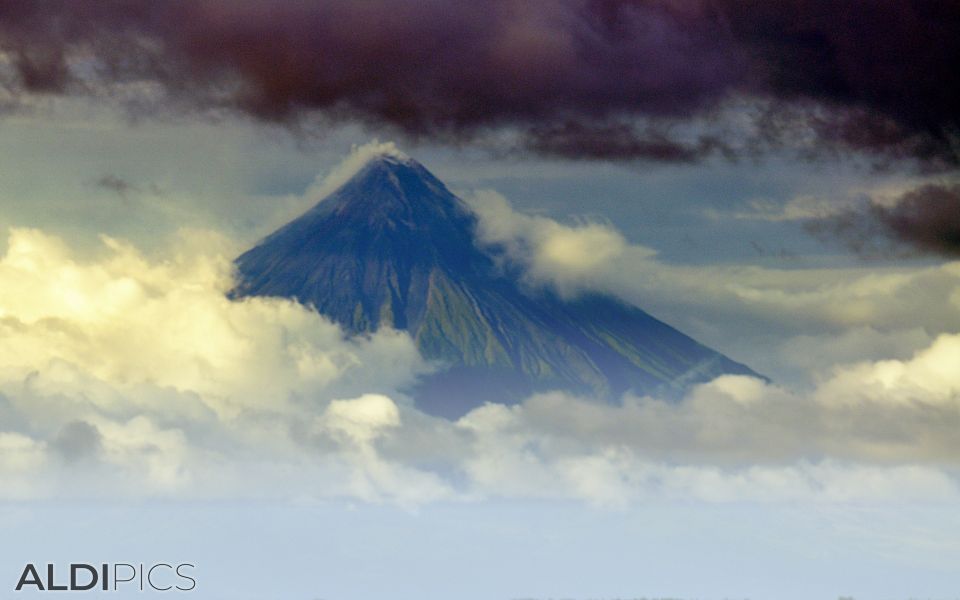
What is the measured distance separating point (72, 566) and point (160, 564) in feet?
12.6

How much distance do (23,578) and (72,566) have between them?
19.5 ft

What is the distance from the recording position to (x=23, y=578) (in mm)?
58219

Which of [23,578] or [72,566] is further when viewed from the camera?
[72,566]

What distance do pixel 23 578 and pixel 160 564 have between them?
23.0 ft

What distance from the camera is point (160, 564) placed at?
209 ft

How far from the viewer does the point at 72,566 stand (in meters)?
64.1

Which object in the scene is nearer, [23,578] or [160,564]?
[23,578]
